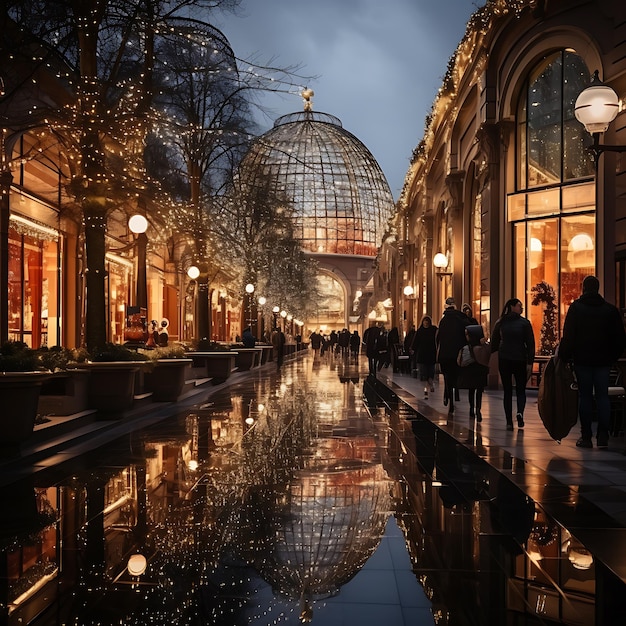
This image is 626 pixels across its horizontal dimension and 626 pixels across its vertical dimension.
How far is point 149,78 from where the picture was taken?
17.8 m

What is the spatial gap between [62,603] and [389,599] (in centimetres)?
168

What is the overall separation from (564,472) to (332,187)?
14110 centimetres

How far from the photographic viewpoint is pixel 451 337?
47.1ft

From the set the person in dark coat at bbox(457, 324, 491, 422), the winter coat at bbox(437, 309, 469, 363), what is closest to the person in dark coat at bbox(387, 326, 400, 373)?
the winter coat at bbox(437, 309, 469, 363)

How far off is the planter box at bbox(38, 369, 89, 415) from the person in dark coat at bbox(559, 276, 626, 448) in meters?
6.72

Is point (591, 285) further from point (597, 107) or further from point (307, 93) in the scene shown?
point (307, 93)

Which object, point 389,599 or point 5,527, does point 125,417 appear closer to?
point 5,527

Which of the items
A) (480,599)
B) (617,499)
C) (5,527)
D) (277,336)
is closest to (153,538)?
(5,527)

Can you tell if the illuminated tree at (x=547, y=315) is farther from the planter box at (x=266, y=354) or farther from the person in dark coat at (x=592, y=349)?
the planter box at (x=266, y=354)

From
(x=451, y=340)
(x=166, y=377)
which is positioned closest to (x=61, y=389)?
(x=166, y=377)

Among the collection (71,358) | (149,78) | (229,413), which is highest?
(149,78)

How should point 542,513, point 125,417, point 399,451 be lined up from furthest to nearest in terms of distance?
point 125,417 < point 399,451 < point 542,513

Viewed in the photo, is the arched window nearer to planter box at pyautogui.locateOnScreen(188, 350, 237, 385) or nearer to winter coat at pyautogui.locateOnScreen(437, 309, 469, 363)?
winter coat at pyautogui.locateOnScreen(437, 309, 469, 363)

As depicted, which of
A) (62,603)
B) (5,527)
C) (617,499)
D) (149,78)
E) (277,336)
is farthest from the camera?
(277,336)
